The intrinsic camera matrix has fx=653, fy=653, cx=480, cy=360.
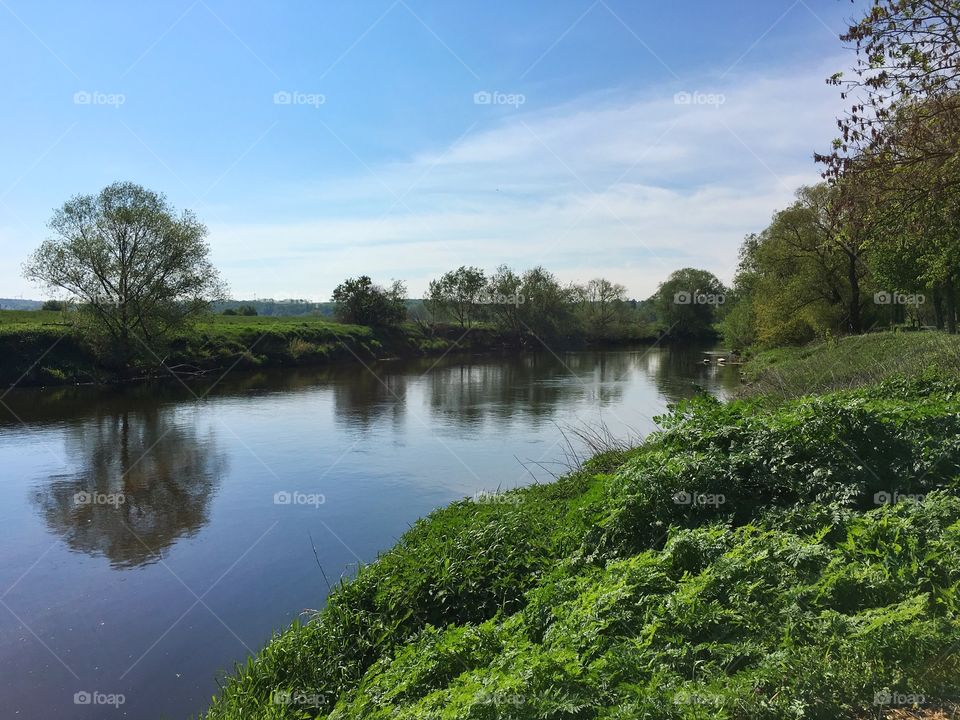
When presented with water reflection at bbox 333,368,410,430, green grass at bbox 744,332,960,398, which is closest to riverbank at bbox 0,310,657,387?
water reflection at bbox 333,368,410,430

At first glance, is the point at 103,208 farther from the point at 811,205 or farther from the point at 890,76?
the point at 811,205

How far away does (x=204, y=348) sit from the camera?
152ft

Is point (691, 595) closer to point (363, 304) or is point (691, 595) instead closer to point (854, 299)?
point (854, 299)

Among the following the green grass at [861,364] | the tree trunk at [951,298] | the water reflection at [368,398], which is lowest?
the water reflection at [368,398]

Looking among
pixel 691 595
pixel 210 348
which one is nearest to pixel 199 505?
pixel 691 595


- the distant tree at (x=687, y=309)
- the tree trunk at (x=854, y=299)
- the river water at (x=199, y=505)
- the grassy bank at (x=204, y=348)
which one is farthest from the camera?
the distant tree at (x=687, y=309)

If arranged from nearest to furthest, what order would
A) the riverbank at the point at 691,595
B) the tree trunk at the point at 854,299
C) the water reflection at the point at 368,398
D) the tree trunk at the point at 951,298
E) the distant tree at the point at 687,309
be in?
the riverbank at the point at 691,595 → the water reflection at the point at 368,398 → the tree trunk at the point at 951,298 → the tree trunk at the point at 854,299 → the distant tree at the point at 687,309

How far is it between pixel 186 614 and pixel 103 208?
3545 cm

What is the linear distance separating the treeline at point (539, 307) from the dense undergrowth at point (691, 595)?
62896 millimetres

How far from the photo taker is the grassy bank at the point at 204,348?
37250mm

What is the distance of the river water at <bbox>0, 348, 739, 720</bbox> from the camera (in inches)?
347

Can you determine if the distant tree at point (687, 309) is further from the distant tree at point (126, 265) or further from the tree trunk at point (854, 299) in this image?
the distant tree at point (126, 265)

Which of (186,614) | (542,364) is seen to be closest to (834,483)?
(186,614)

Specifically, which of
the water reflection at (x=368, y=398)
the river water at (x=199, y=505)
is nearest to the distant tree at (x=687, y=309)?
the water reflection at (x=368, y=398)
